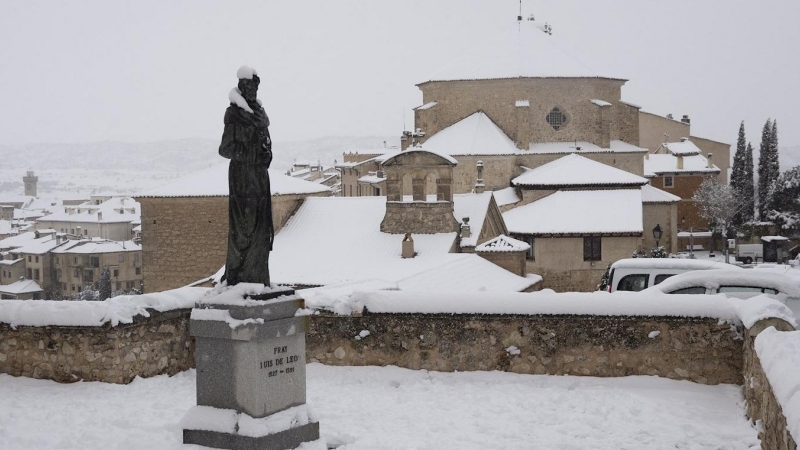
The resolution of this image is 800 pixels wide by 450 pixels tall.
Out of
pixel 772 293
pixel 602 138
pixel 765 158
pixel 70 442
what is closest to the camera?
pixel 70 442

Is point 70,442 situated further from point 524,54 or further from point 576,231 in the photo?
point 524,54

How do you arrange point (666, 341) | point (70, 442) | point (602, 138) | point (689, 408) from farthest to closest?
point (602, 138) → point (666, 341) → point (689, 408) → point (70, 442)

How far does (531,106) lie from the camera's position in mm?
40438

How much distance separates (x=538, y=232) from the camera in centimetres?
3191

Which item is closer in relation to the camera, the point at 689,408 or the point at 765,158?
the point at 689,408

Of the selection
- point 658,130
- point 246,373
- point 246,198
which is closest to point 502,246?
point 246,198

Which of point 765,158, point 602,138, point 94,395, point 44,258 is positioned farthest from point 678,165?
point 94,395

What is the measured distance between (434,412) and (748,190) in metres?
54.1

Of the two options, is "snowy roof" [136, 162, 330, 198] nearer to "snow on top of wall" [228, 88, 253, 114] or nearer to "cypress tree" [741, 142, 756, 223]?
"snow on top of wall" [228, 88, 253, 114]

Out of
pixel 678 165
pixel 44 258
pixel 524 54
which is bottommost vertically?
pixel 44 258

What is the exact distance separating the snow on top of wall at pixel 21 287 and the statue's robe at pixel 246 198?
2300 inches

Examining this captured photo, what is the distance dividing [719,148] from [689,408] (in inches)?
2511

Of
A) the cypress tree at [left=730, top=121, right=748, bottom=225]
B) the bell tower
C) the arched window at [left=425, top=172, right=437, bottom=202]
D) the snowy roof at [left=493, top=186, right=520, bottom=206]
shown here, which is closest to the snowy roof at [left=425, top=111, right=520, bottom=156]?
the snowy roof at [left=493, top=186, right=520, bottom=206]

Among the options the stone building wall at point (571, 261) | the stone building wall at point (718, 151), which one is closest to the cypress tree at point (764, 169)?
the stone building wall at point (718, 151)
